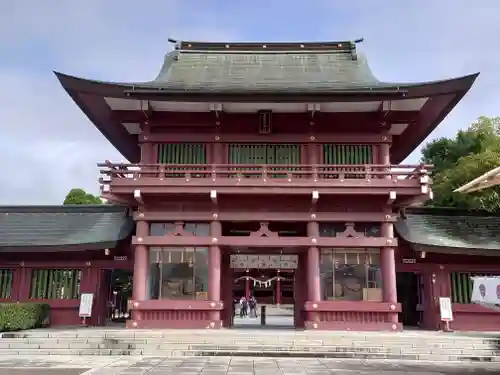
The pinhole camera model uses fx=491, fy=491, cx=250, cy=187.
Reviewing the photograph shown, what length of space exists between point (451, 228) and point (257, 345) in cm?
1110

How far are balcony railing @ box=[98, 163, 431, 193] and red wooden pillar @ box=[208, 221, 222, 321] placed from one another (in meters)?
1.88

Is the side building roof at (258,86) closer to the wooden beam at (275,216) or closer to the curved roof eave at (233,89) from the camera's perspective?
the curved roof eave at (233,89)

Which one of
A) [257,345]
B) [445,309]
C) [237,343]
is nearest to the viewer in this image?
[257,345]

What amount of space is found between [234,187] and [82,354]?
760 centimetres

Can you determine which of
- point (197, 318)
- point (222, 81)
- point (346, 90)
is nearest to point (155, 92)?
point (222, 81)

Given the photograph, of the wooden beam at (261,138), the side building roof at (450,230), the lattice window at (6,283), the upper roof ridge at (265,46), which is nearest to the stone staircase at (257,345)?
the side building roof at (450,230)

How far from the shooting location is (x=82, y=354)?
1472cm

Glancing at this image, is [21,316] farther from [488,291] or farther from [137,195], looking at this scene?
[488,291]

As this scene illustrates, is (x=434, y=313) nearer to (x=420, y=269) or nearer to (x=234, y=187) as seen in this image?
(x=420, y=269)

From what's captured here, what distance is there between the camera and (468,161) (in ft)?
87.7

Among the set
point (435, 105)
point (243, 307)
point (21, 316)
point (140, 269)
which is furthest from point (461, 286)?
point (243, 307)

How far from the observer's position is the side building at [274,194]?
60.1 feet

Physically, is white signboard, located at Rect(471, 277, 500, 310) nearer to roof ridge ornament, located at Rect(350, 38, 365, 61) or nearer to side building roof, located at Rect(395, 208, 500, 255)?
side building roof, located at Rect(395, 208, 500, 255)

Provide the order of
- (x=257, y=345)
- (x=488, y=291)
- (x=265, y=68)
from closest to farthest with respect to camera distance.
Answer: (x=488, y=291) < (x=257, y=345) < (x=265, y=68)
